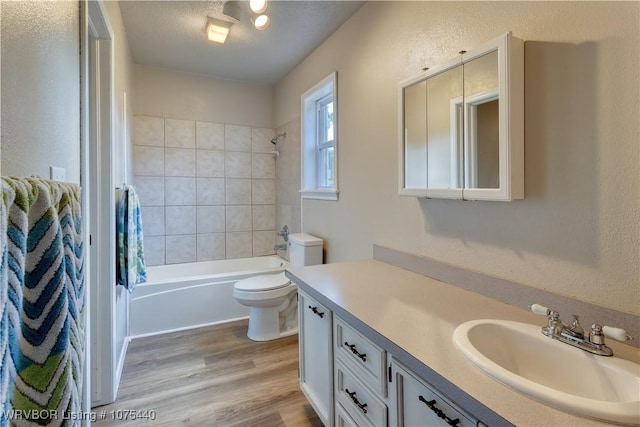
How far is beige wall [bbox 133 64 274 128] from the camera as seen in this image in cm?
330

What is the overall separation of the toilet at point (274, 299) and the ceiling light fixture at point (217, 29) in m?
1.75

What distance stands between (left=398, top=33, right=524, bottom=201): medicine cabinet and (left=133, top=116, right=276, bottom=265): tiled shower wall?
244cm

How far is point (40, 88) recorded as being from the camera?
2.92 ft

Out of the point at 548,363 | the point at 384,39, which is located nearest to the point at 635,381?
the point at 548,363

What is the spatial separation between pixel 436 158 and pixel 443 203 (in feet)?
0.73

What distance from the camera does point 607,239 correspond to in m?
0.98

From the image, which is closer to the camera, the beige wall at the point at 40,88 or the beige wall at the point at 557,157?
the beige wall at the point at 40,88

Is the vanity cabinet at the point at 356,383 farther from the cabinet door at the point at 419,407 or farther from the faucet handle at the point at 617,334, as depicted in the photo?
the faucet handle at the point at 617,334

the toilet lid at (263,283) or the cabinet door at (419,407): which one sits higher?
the cabinet door at (419,407)

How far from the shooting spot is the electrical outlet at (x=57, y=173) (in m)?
0.96

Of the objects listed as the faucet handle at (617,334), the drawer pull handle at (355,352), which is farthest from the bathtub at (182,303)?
the faucet handle at (617,334)

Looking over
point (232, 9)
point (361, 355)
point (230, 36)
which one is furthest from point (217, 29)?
point (361, 355)

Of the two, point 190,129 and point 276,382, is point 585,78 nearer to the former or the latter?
point 276,382

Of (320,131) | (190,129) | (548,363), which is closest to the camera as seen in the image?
(548,363)
